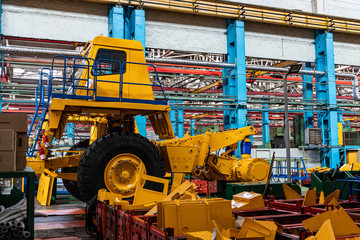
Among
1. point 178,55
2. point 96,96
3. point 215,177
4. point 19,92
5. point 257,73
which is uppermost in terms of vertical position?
point 178,55

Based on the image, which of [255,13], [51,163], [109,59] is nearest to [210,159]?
[109,59]

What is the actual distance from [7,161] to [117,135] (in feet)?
14.4

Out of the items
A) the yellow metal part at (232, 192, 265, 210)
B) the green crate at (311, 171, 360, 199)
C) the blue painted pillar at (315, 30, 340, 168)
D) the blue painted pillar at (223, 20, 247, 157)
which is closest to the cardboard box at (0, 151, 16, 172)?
the yellow metal part at (232, 192, 265, 210)

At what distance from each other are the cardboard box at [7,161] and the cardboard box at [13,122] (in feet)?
0.93

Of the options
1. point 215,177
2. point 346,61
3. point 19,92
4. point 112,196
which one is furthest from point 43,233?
point 346,61

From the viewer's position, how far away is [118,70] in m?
8.46

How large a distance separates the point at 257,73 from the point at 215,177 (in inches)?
476

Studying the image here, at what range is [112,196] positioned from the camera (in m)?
6.36

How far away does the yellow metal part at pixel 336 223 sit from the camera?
391 cm

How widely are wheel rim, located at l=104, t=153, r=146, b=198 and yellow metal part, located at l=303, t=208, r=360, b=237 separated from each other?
4111 millimetres

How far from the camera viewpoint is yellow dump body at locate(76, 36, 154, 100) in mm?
8203

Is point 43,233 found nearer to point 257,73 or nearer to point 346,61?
point 257,73

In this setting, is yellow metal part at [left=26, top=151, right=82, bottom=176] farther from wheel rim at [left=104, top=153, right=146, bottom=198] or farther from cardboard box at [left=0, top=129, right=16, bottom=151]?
cardboard box at [left=0, top=129, right=16, bottom=151]

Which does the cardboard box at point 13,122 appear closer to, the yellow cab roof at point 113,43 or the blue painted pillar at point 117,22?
the yellow cab roof at point 113,43
